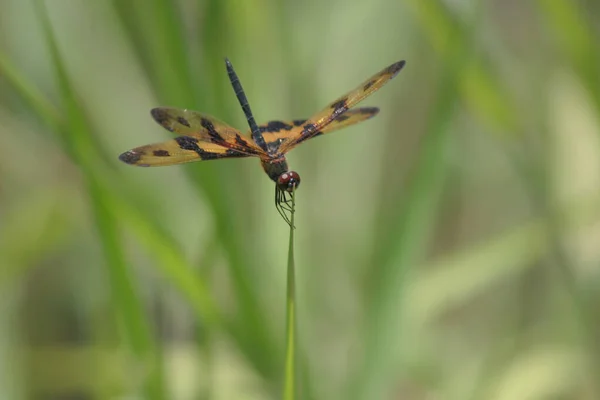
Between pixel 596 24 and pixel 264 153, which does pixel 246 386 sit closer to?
pixel 264 153

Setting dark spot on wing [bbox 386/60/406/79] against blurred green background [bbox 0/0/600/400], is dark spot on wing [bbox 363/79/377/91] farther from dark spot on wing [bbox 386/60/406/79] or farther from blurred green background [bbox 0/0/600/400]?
blurred green background [bbox 0/0/600/400]

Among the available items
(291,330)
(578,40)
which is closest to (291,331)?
(291,330)

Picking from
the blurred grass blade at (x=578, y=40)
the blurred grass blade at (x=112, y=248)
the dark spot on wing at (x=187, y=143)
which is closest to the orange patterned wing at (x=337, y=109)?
the dark spot on wing at (x=187, y=143)

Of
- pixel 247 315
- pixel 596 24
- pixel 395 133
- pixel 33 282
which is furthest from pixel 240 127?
pixel 596 24

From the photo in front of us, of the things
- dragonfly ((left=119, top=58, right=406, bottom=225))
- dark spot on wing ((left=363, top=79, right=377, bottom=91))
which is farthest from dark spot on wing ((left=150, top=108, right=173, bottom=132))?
dark spot on wing ((left=363, top=79, right=377, bottom=91))

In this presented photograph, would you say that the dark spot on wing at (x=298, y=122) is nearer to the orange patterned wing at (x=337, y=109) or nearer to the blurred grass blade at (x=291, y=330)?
the orange patterned wing at (x=337, y=109)

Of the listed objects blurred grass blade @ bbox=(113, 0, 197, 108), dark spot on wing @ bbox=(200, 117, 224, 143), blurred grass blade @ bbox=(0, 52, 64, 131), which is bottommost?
dark spot on wing @ bbox=(200, 117, 224, 143)
